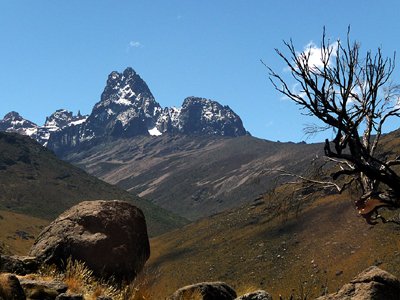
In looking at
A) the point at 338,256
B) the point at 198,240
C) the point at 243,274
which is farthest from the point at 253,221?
the point at 338,256

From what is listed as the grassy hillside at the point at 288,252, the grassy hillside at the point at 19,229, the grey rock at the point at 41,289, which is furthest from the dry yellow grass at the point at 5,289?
the grassy hillside at the point at 19,229

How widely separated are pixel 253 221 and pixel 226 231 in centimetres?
822

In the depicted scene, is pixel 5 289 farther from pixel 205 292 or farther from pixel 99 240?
pixel 99 240

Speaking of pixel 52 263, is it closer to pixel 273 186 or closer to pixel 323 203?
pixel 273 186

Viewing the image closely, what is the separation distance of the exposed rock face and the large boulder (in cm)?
548

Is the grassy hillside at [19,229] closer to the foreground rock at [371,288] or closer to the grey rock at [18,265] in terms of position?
the grey rock at [18,265]

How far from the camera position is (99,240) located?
15445 mm

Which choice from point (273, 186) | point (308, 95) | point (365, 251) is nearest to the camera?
point (308, 95)

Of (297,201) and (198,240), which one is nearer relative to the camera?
(297,201)

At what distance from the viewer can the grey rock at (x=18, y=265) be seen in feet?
37.4

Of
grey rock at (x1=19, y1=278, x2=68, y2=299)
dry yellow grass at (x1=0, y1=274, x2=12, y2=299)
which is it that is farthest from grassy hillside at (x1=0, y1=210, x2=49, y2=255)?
dry yellow grass at (x1=0, y1=274, x2=12, y2=299)

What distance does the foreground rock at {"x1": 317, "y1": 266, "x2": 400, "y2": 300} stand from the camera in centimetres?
1222

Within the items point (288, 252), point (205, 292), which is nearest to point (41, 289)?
point (205, 292)

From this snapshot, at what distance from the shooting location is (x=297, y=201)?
53.4ft
